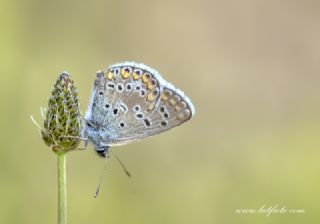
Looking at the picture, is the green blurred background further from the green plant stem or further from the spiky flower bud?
the green plant stem

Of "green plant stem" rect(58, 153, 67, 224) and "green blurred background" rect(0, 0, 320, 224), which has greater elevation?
"green plant stem" rect(58, 153, 67, 224)

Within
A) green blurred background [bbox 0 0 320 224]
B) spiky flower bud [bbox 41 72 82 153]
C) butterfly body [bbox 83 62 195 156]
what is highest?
spiky flower bud [bbox 41 72 82 153]

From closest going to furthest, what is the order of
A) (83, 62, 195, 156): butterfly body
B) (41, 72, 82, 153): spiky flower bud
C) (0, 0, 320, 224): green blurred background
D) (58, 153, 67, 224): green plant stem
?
(58, 153, 67, 224): green plant stem < (41, 72, 82, 153): spiky flower bud < (83, 62, 195, 156): butterfly body < (0, 0, 320, 224): green blurred background

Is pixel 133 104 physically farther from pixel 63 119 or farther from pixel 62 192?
pixel 62 192

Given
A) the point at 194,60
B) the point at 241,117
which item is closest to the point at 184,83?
the point at 194,60

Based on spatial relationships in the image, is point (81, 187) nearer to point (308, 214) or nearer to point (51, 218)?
point (51, 218)

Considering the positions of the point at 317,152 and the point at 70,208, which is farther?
the point at 317,152

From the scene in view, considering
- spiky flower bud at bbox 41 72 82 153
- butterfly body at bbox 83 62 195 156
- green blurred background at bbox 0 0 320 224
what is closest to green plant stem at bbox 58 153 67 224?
spiky flower bud at bbox 41 72 82 153
